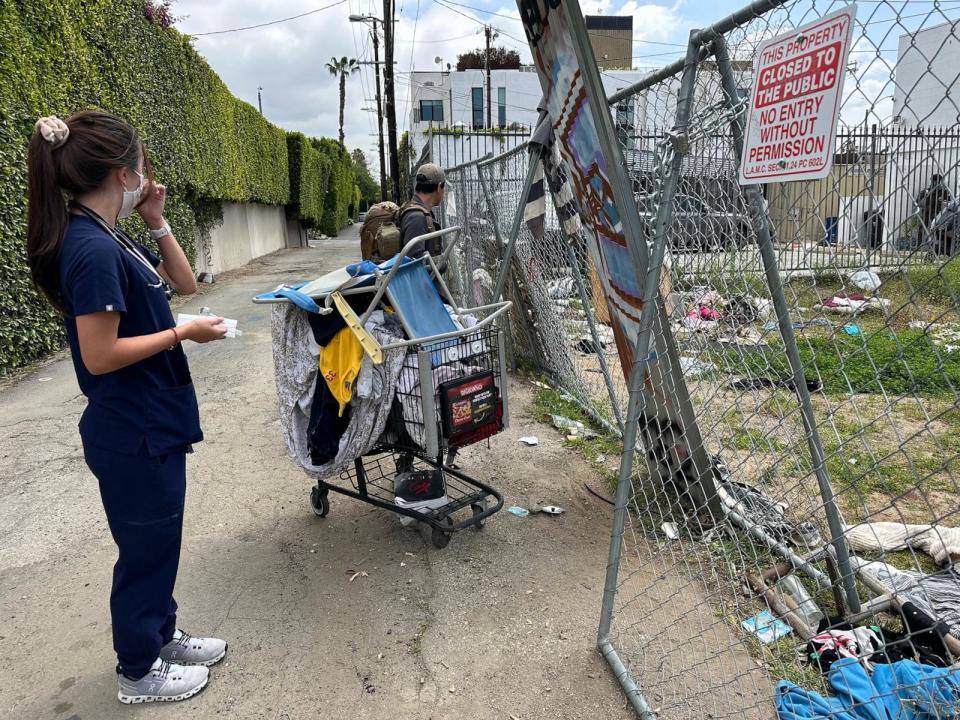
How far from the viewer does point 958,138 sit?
5.67 feet

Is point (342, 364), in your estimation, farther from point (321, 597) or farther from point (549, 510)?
point (549, 510)

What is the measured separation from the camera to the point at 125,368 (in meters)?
2.25

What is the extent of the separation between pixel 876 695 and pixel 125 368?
8.65 ft

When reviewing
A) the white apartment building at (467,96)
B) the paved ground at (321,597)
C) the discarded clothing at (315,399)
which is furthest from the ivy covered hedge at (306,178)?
the discarded clothing at (315,399)

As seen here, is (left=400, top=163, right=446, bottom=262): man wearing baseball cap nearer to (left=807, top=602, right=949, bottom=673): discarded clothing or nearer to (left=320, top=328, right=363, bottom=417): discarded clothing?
(left=320, top=328, right=363, bottom=417): discarded clothing

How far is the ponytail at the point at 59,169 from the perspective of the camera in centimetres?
209

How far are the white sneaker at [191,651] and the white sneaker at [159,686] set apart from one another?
11 cm

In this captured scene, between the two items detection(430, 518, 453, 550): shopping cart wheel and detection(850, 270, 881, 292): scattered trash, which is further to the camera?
detection(430, 518, 453, 550): shopping cart wheel

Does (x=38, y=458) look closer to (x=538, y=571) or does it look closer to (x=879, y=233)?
(x=538, y=571)

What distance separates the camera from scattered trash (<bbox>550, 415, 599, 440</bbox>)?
496cm

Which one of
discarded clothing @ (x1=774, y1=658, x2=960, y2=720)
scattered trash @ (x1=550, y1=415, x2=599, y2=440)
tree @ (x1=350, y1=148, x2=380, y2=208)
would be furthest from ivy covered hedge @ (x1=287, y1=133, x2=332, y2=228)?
tree @ (x1=350, y1=148, x2=380, y2=208)

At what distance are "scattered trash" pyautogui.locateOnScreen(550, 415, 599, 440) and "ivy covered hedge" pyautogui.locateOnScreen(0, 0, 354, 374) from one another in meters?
5.58

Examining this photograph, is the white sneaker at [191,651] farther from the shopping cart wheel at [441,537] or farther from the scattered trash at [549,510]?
the scattered trash at [549,510]

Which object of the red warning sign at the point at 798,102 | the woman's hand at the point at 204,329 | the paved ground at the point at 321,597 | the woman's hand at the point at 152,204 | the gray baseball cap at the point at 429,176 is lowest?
the paved ground at the point at 321,597
